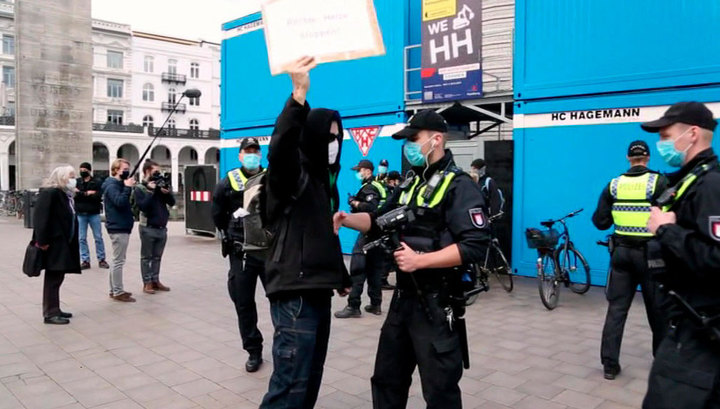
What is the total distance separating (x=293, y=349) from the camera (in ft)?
9.16

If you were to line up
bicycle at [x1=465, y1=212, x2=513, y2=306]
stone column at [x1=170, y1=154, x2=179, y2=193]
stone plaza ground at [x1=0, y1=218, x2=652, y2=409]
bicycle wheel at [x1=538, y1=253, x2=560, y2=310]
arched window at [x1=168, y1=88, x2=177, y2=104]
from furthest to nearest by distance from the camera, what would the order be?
arched window at [x1=168, y1=88, x2=177, y2=104]
stone column at [x1=170, y1=154, x2=179, y2=193]
bicycle at [x1=465, y1=212, x2=513, y2=306]
bicycle wheel at [x1=538, y1=253, x2=560, y2=310]
stone plaza ground at [x1=0, y1=218, x2=652, y2=409]

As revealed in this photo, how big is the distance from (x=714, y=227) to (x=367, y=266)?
17.4 feet

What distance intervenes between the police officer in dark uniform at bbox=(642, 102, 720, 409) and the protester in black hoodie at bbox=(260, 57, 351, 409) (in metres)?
1.58

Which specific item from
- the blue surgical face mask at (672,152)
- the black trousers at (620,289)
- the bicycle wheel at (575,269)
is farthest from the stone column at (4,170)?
the blue surgical face mask at (672,152)

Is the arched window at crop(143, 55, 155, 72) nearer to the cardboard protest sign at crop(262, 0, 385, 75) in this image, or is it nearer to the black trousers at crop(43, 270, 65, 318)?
the black trousers at crop(43, 270, 65, 318)

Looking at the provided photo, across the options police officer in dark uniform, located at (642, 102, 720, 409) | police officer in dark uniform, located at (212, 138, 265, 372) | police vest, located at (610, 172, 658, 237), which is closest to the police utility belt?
police officer in dark uniform, located at (642, 102, 720, 409)

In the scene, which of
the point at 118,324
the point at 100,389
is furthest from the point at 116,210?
the point at 100,389

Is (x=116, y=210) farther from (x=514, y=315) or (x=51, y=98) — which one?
(x=51, y=98)

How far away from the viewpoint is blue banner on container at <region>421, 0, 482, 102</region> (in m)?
9.68

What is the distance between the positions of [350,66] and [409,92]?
5.37 feet

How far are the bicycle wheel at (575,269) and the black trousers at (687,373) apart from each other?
5639mm

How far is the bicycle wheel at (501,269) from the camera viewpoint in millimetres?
8438

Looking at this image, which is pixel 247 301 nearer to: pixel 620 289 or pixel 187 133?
pixel 620 289

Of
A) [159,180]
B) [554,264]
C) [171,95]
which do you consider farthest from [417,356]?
[171,95]
